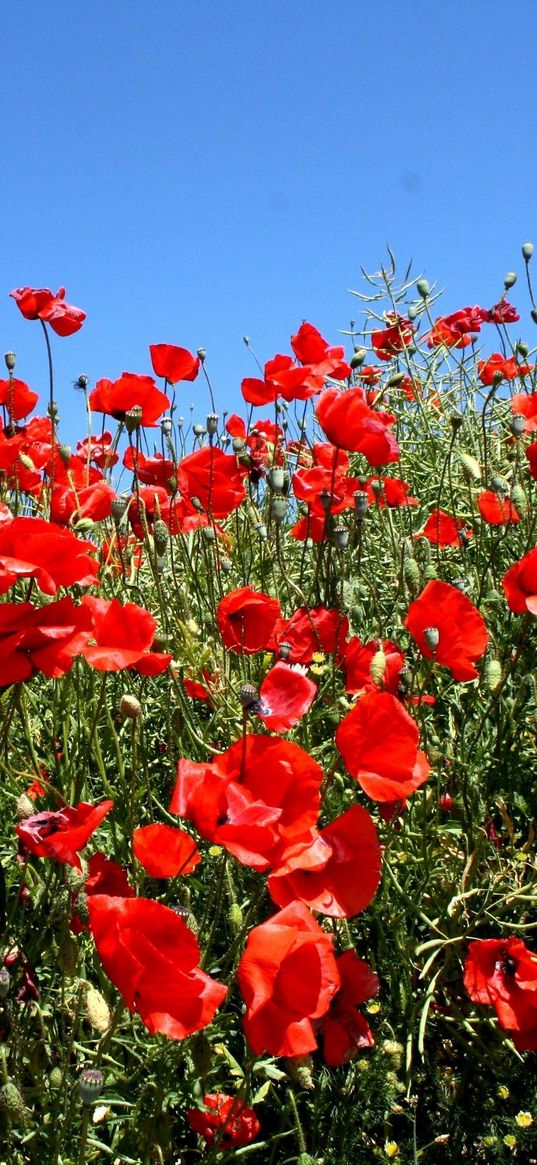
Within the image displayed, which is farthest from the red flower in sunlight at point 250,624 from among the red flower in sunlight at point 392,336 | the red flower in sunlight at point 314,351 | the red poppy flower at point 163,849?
the red flower in sunlight at point 392,336

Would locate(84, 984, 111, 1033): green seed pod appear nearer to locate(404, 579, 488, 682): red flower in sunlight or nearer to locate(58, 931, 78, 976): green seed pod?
locate(58, 931, 78, 976): green seed pod

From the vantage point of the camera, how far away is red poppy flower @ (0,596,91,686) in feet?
4.94

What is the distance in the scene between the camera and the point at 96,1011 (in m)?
1.38

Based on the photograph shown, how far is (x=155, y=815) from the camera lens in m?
2.34

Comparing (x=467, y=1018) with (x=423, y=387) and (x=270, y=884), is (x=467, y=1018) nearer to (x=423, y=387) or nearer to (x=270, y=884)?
(x=270, y=884)

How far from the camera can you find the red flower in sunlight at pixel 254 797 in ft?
4.18

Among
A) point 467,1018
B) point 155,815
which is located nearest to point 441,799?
point 467,1018

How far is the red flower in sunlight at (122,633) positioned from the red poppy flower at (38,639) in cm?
11

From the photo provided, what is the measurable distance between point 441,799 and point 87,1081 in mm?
1179

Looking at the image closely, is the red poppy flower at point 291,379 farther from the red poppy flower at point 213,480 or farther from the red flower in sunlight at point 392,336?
the red flower in sunlight at point 392,336

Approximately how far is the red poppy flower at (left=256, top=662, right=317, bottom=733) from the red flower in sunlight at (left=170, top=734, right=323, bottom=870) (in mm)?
142

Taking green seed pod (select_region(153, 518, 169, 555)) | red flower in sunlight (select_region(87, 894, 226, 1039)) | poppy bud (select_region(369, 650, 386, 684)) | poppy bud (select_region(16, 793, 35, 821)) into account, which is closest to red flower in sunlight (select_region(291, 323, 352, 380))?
green seed pod (select_region(153, 518, 169, 555))

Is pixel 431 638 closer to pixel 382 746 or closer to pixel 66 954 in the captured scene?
pixel 382 746

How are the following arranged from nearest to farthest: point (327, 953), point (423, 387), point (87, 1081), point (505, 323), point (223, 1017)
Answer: point (87, 1081) < point (327, 953) < point (223, 1017) < point (505, 323) < point (423, 387)
